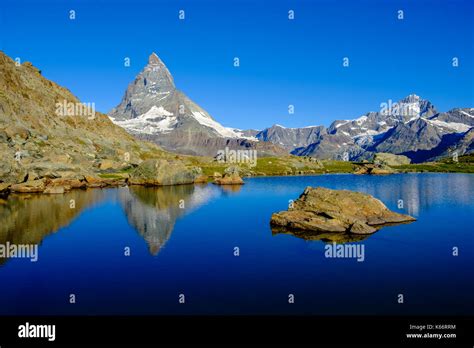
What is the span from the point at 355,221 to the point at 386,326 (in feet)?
83.4

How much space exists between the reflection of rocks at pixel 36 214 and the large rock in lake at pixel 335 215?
2884cm

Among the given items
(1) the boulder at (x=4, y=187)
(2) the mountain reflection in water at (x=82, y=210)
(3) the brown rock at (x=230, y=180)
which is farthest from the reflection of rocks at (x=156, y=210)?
(3) the brown rock at (x=230, y=180)

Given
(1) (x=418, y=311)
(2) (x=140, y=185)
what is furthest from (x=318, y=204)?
(2) (x=140, y=185)

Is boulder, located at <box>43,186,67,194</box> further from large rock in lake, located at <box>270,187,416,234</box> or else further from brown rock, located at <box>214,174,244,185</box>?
large rock in lake, located at <box>270,187,416,234</box>

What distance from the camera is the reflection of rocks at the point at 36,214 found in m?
49.5

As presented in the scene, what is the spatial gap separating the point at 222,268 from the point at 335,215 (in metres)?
19.6

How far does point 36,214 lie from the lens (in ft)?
210

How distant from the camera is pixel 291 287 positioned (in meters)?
30.7

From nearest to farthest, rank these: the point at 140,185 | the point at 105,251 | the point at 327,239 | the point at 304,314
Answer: the point at 304,314 < the point at 105,251 < the point at 327,239 < the point at 140,185

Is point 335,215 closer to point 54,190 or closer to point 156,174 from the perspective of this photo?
point 54,190

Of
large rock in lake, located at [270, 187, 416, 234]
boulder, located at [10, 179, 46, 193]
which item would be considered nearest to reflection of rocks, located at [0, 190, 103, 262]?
boulder, located at [10, 179, 46, 193]

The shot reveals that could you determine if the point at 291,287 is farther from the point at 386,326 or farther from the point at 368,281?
the point at 386,326

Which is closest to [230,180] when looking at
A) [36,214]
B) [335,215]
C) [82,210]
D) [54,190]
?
[54,190]

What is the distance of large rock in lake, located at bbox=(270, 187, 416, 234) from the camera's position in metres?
48.9
